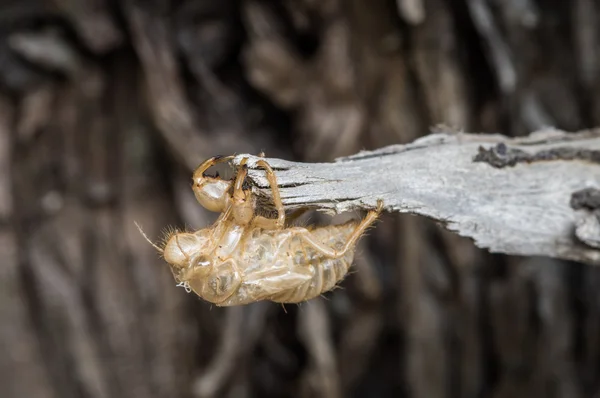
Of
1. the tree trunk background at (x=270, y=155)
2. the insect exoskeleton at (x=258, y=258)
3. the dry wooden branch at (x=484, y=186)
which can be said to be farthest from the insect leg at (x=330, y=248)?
the tree trunk background at (x=270, y=155)

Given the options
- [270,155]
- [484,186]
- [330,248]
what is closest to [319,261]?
[330,248]

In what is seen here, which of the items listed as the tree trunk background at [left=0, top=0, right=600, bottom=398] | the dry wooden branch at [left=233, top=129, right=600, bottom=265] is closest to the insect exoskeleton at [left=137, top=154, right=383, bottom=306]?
the dry wooden branch at [left=233, top=129, right=600, bottom=265]

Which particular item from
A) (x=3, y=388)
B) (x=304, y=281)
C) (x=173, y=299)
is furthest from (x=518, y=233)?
(x=3, y=388)

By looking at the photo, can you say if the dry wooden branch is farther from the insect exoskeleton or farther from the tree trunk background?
the tree trunk background

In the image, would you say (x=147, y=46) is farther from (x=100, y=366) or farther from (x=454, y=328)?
(x=454, y=328)

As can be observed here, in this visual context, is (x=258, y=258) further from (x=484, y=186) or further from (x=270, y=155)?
(x=270, y=155)

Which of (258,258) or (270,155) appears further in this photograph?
(270,155)
